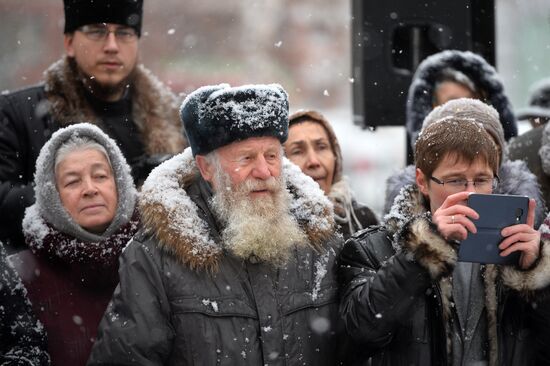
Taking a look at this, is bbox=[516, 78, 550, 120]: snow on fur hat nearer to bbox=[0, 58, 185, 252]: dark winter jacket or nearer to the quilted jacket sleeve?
bbox=[0, 58, 185, 252]: dark winter jacket

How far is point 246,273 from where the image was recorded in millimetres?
3309

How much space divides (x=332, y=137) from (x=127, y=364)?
6.57 feet

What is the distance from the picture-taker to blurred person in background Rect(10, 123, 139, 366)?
383 cm

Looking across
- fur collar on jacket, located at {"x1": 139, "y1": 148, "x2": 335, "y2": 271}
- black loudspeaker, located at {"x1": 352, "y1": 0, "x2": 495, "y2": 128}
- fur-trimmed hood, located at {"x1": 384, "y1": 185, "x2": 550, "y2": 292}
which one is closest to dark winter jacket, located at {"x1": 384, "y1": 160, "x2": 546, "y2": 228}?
fur collar on jacket, located at {"x1": 139, "y1": 148, "x2": 335, "y2": 271}

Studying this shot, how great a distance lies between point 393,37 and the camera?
555 cm

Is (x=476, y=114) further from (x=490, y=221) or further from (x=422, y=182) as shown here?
(x=490, y=221)

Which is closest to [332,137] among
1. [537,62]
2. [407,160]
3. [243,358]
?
[407,160]

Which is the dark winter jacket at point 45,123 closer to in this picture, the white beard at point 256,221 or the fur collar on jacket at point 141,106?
the fur collar on jacket at point 141,106

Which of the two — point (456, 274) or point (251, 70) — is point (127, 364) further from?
point (251, 70)

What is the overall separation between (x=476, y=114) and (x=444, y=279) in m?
1.14

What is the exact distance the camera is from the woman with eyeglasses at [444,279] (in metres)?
2.98

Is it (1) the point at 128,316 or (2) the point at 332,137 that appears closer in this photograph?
(1) the point at 128,316

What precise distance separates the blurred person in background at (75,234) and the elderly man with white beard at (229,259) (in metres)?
0.63

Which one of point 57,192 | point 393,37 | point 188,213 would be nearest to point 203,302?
point 188,213
